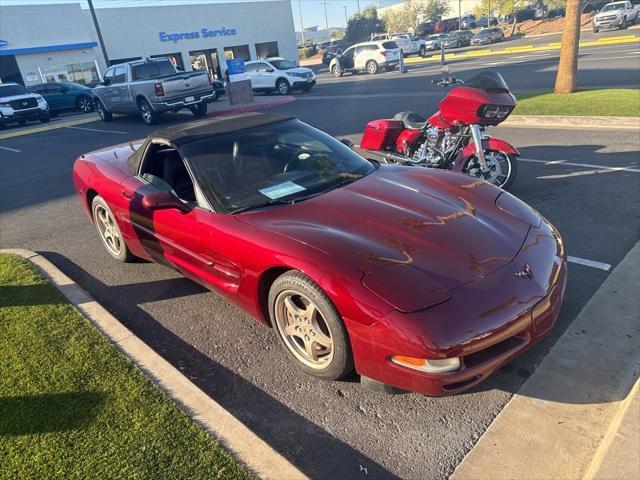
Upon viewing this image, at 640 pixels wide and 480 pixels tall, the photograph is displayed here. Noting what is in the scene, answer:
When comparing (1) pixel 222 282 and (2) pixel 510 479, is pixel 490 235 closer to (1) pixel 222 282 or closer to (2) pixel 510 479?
(2) pixel 510 479

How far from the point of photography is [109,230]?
5152 millimetres

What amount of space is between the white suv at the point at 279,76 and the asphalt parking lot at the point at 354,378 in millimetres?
14207

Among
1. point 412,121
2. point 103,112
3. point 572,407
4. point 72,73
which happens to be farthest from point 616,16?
point 572,407

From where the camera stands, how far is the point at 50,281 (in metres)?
4.68

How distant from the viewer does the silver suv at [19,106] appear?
20203 mm

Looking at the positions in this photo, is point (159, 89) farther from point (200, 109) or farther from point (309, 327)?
point (309, 327)

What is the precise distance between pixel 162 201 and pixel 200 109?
Result: 1386 centimetres

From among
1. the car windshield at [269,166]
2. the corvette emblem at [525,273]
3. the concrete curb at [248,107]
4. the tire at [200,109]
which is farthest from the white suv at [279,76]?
the corvette emblem at [525,273]

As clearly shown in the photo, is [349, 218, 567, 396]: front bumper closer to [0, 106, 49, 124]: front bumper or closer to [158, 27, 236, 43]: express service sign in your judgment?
[0, 106, 49, 124]: front bumper

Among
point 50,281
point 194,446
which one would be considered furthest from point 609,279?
point 50,281

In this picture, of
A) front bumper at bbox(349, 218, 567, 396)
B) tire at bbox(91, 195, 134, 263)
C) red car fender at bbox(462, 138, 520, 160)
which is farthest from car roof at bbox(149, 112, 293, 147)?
red car fender at bbox(462, 138, 520, 160)

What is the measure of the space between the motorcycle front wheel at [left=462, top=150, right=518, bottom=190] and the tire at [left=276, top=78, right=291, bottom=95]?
17.2 m

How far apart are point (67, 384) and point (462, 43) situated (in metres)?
46.9

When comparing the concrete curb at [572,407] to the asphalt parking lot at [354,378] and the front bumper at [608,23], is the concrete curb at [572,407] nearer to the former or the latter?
the asphalt parking lot at [354,378]
